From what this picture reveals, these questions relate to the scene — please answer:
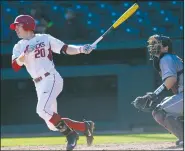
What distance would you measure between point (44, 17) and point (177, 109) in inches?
308

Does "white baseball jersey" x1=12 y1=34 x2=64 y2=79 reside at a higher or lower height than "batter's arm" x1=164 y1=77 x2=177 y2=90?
higher

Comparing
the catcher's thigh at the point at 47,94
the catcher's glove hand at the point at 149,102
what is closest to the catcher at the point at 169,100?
the catcher's glove hand at the point at 149,102

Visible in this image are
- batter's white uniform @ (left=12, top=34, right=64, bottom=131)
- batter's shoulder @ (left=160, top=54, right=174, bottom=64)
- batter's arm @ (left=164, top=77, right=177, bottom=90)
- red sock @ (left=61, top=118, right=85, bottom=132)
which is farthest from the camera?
red sock @ (left=61, top=118, right=85, bottom=132)

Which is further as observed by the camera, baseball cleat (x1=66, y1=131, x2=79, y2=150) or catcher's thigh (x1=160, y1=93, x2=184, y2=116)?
baseball cleat (x1=66, y1=131, x2=79, y2=150)

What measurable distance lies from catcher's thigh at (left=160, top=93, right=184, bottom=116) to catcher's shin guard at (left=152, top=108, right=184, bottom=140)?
0.06 metres

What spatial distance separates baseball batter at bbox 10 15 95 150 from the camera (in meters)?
6.86

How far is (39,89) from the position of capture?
7035 mm

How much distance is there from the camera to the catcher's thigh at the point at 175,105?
21.5ft

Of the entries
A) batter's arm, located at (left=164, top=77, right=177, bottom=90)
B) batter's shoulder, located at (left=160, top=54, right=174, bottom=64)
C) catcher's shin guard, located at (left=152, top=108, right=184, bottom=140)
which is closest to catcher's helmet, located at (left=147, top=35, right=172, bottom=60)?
batter's shoulder, located at (left=160, top=54, right=174, bottom=64)

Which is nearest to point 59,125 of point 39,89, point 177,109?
point 39,89

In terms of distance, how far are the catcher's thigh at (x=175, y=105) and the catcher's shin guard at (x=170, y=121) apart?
59mm

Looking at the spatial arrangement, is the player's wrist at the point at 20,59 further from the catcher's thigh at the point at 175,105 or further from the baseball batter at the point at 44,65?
the catcher's thigh at the point at 175,105

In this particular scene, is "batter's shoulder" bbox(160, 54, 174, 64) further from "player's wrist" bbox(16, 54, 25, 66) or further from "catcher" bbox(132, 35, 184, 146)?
"player's wrist" bbox(16, 54, 25, 66)

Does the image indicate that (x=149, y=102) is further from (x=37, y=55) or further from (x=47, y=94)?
(x=37, y=55)
